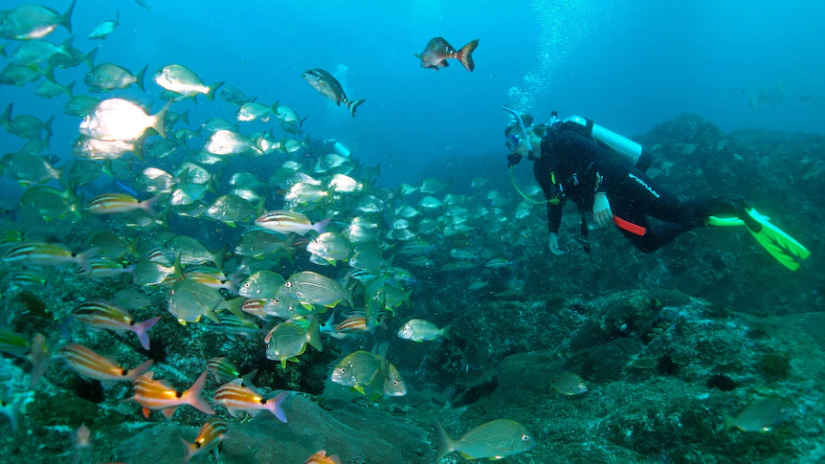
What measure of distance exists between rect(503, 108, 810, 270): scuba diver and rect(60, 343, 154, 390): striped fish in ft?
18.8

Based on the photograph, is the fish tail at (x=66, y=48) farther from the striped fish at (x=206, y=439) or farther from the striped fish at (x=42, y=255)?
the striped fish at (x=206, y=439)

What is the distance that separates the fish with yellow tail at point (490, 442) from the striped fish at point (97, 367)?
7.43 ft

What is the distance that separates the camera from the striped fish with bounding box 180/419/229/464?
2.19 metres

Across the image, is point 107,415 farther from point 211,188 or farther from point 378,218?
point 378,218

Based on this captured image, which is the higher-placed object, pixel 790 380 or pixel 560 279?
pixel 560 279

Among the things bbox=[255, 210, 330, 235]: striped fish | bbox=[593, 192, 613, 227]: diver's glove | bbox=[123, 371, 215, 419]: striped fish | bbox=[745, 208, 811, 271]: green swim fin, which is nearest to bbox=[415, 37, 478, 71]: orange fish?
bbox=[255, 210, 330, 235]: striped fish

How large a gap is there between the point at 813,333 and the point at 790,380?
1331 mm

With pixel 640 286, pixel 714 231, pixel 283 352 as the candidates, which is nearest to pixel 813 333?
pixel 640 286

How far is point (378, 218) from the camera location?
28.3 ft

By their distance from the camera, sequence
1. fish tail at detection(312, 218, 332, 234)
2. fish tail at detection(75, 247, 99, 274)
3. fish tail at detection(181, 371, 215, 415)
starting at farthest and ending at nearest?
fish tail at detection(312, 218, 332, 234) < fish tail at detection(75, 247, 99, 274) < fish tail at detection(181, 371, 215, 415)

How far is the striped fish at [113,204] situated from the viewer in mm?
4059

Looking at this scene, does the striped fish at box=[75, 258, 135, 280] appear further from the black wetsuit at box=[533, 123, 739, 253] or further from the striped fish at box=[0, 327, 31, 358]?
the black wetsuit at box=[533, 123, 739, 253]

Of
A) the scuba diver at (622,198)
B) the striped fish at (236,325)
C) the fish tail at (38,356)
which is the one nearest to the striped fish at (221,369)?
the striped fish at (236,325)

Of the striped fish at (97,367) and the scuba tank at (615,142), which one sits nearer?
the striped fish at (97,367)
